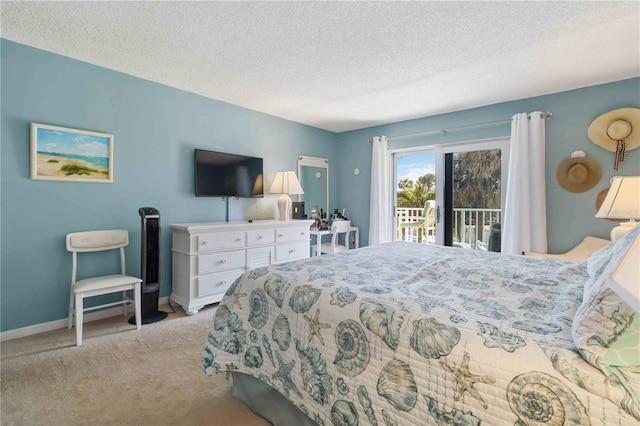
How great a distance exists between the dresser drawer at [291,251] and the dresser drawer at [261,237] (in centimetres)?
16

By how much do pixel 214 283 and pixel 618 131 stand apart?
446cm

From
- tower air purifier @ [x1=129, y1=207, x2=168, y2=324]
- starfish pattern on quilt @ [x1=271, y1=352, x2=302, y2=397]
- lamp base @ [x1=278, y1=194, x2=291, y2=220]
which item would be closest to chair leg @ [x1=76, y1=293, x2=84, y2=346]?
tower air purifier @ [x1=129, y1=207, x2=168, y2=324]

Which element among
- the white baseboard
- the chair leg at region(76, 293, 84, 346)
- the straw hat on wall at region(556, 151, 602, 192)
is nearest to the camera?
the chair leg at region(76, 293, 84, 346)

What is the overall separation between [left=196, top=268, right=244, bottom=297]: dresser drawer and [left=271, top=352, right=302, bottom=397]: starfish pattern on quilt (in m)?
1.88

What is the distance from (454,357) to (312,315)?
60 cm

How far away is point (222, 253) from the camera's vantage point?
3.14 meters

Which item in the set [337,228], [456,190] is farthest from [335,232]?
[456,190]

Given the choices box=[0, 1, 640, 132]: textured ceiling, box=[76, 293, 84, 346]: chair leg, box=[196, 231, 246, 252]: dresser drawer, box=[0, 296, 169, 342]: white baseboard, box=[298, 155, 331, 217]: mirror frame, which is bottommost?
box=[0, 296, 169, 342]: white baseboard

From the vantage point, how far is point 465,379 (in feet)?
2.84

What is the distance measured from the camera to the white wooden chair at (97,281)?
2.30m

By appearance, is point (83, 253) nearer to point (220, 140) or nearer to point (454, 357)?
point (220, 140)

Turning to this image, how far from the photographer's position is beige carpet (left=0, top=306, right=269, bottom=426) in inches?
60.9

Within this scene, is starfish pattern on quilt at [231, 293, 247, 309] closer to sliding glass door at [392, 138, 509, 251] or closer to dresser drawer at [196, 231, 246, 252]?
dresser drawer at [196, 231, 246, 252]

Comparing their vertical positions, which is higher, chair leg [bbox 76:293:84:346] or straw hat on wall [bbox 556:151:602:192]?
straw hat on wall [bbox 556:151:602:192]
